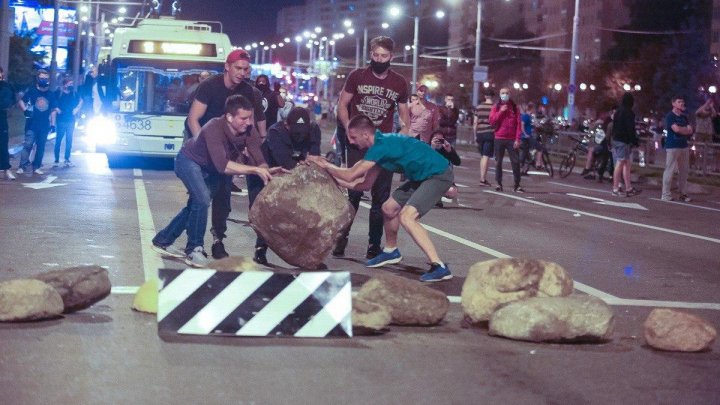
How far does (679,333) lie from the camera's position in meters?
8.33

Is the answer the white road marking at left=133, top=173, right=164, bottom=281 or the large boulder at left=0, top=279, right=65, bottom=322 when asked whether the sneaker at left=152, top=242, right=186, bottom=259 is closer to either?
the white road marking at left=133, top=173, right=164, bottom=281

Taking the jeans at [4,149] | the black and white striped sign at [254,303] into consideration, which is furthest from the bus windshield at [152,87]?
the black and white striped sign at [254,303]

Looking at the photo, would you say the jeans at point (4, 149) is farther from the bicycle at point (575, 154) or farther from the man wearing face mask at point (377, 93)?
the bicycle at point (575, 154)

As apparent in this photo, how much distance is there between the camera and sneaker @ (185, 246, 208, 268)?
37.5ft

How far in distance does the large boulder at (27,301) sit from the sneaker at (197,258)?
2942 millimetres

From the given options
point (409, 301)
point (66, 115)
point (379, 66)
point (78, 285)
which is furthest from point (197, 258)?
point (66, 115)

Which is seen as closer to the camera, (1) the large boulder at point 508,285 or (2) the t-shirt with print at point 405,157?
(1) the large boulder at point 508,285

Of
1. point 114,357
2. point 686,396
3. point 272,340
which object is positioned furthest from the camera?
point 272,340

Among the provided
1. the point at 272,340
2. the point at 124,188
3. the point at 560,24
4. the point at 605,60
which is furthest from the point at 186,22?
the point at 560,24

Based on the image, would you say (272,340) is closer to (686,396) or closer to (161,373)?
(161,373)

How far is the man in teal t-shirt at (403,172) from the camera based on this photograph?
1079 cm

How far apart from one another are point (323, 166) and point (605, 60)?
4074 inches

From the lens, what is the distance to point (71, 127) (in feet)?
84.9

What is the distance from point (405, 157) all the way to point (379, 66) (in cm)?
223
